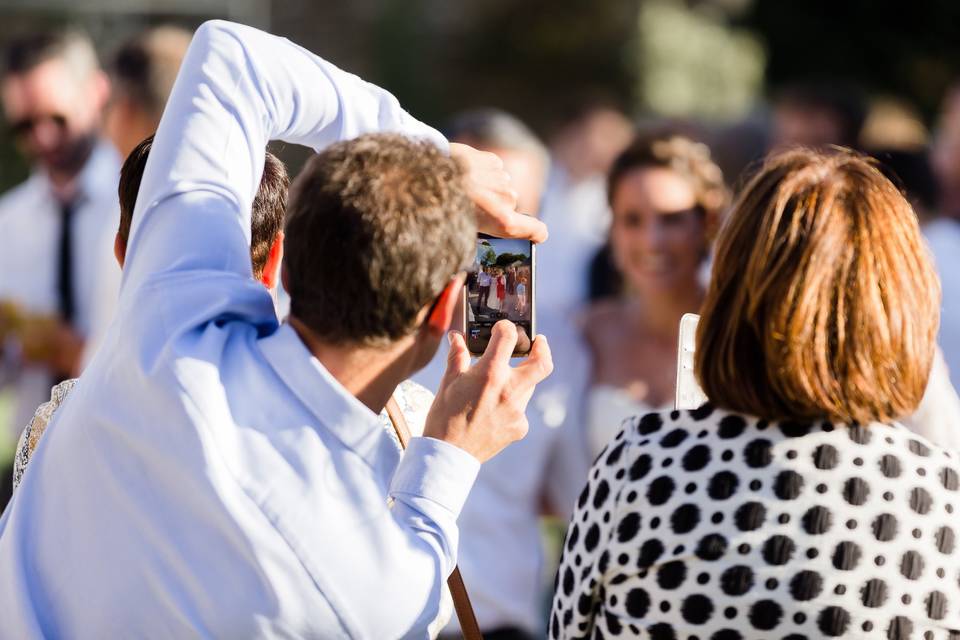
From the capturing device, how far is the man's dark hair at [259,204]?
210cm

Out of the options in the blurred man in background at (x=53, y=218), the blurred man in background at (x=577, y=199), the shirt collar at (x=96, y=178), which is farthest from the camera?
the blurred man in background at (x=577, y=199)

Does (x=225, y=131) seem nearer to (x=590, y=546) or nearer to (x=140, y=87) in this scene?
(x=590, y=546)

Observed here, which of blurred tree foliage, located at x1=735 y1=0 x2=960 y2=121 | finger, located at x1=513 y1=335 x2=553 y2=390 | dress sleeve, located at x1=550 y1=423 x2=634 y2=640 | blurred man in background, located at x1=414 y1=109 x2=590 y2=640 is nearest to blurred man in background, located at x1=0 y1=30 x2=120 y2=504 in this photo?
blurred man in background, located at x1=414 y1=109 x2=590 y2=640

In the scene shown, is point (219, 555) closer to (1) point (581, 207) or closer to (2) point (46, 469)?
(2) point (46, 469)

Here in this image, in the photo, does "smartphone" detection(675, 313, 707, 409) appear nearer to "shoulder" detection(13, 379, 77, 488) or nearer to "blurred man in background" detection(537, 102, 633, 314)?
"shoulder" detection(13, 379, 77, 488)

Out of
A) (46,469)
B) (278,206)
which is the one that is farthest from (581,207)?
(46,469)

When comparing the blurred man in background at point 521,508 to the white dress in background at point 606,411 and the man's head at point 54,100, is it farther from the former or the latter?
the man's head at point 54,100

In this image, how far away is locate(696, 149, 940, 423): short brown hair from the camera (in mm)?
1740

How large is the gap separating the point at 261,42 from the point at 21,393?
3.45 metres

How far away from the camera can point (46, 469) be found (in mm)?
1601

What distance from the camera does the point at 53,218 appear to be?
4875mm

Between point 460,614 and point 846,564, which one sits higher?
point 846,564

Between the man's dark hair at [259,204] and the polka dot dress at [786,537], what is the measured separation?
750 millimetres

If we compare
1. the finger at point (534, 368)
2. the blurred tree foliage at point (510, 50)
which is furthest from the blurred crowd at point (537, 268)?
the blurred tree foliage at point (510, 50)
